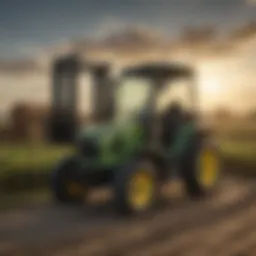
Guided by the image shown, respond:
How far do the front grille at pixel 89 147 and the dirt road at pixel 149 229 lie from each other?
166mm

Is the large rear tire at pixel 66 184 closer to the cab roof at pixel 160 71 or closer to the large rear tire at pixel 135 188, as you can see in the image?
the large rear tire at pixel 135 188

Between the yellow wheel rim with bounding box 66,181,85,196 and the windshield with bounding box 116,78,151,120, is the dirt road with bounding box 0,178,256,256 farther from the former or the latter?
the windshield with bounding box 116,78,151,120

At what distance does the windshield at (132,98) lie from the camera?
Answer: 1.55 m

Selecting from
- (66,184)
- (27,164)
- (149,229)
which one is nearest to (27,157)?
(27,164)

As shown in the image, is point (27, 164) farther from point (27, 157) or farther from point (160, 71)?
→ point (160, 71)

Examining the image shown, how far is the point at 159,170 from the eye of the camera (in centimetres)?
165

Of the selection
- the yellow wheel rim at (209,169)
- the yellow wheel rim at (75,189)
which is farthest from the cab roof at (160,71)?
the yellow wheel rim at (75,189)

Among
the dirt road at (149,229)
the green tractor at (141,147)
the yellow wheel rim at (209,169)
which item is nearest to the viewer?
the dirt road at (149,229)

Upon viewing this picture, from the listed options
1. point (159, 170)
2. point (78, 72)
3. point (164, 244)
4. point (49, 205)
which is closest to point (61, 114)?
point (78, 72)

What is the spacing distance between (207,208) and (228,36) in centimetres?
58

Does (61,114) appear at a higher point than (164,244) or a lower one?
higher

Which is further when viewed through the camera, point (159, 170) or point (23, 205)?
point (159, 170)

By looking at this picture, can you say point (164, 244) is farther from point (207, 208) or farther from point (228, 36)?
point (228, 36)

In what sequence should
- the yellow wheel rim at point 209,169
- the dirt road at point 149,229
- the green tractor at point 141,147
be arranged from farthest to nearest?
the yellow wheel rim at point 209,169 → the green tractor at point 141,147 → the dirt road at point 149,229
